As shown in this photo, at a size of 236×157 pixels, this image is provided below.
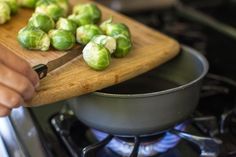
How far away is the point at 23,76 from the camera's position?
2.06ft

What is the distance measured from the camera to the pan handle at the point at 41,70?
703mm

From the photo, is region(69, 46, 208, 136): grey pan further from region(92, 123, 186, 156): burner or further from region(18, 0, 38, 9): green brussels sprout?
region(18, 0, 38, 9): green brussels sprout

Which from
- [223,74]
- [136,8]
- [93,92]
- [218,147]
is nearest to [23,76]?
[93,92]

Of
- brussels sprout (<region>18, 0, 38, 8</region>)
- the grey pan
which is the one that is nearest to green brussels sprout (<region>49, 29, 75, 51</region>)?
the grey pan

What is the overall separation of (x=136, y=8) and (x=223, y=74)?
0.47 m

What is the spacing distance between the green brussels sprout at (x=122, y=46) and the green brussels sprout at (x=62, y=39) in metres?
0.09

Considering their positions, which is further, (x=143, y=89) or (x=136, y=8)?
(x=136, y=8)

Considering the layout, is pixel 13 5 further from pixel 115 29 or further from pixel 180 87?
pixel 180 87

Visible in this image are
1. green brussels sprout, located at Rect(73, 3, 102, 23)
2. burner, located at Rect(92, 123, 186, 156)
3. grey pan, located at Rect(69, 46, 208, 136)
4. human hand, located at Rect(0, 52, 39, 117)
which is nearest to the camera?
human hand, located at Rect(0, 52, 39, 117)

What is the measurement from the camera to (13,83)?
2.00 feet

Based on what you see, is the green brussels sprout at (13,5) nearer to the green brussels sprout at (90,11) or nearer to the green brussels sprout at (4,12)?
the green brussels sprout at (4,12)

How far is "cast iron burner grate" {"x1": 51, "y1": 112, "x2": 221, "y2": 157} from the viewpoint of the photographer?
788mm

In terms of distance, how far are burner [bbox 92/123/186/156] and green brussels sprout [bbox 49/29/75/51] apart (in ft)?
0.63

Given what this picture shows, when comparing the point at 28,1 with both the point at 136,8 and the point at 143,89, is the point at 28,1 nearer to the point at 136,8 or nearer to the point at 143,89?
the point at 143,89
